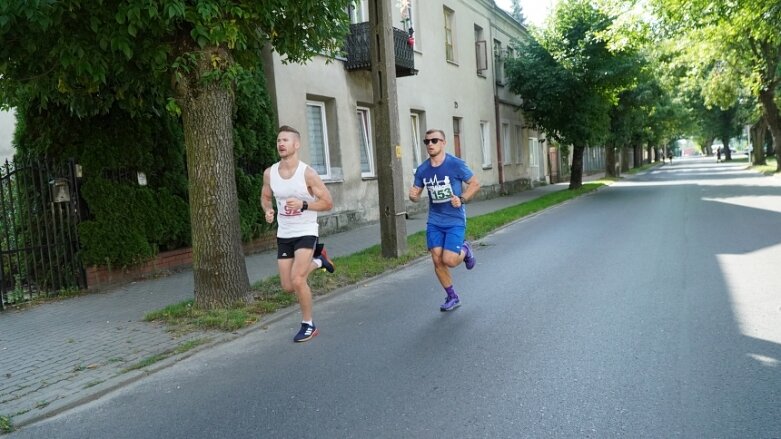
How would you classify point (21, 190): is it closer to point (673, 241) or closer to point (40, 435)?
point (40, 435)

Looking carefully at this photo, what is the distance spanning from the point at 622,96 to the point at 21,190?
90.4 ft

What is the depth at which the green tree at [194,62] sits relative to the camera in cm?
565

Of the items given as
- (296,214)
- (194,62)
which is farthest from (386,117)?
(296,214)

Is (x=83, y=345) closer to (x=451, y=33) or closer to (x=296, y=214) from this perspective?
(x=296, y=214)

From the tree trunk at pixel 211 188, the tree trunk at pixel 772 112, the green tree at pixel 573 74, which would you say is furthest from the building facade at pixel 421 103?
the tree trunk at pixel 772 112

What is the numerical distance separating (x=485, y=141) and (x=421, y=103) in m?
7.00

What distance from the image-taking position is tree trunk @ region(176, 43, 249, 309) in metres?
6.43

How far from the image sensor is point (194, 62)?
6.12 meters

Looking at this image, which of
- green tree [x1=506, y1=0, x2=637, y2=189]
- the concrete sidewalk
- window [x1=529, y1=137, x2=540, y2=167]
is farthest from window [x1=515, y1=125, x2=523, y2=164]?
the concrete sidewalk

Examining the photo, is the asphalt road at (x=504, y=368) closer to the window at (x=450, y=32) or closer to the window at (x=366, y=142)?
the window at (x=366, y=142)

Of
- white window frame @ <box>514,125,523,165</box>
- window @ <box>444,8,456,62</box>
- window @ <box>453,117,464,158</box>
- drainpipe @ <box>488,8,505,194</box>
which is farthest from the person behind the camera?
→ white window frame @ <box>514,125,523,165</box>

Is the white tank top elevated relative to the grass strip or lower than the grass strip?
elevated

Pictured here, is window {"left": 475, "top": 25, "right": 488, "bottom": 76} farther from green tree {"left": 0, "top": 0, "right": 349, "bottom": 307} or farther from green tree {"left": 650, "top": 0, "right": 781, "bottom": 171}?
green tree {"left": 0, "top": 0, "right": 349, "bottom": 307}

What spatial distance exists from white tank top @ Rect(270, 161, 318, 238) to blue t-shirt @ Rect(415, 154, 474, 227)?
1279 millimetres
